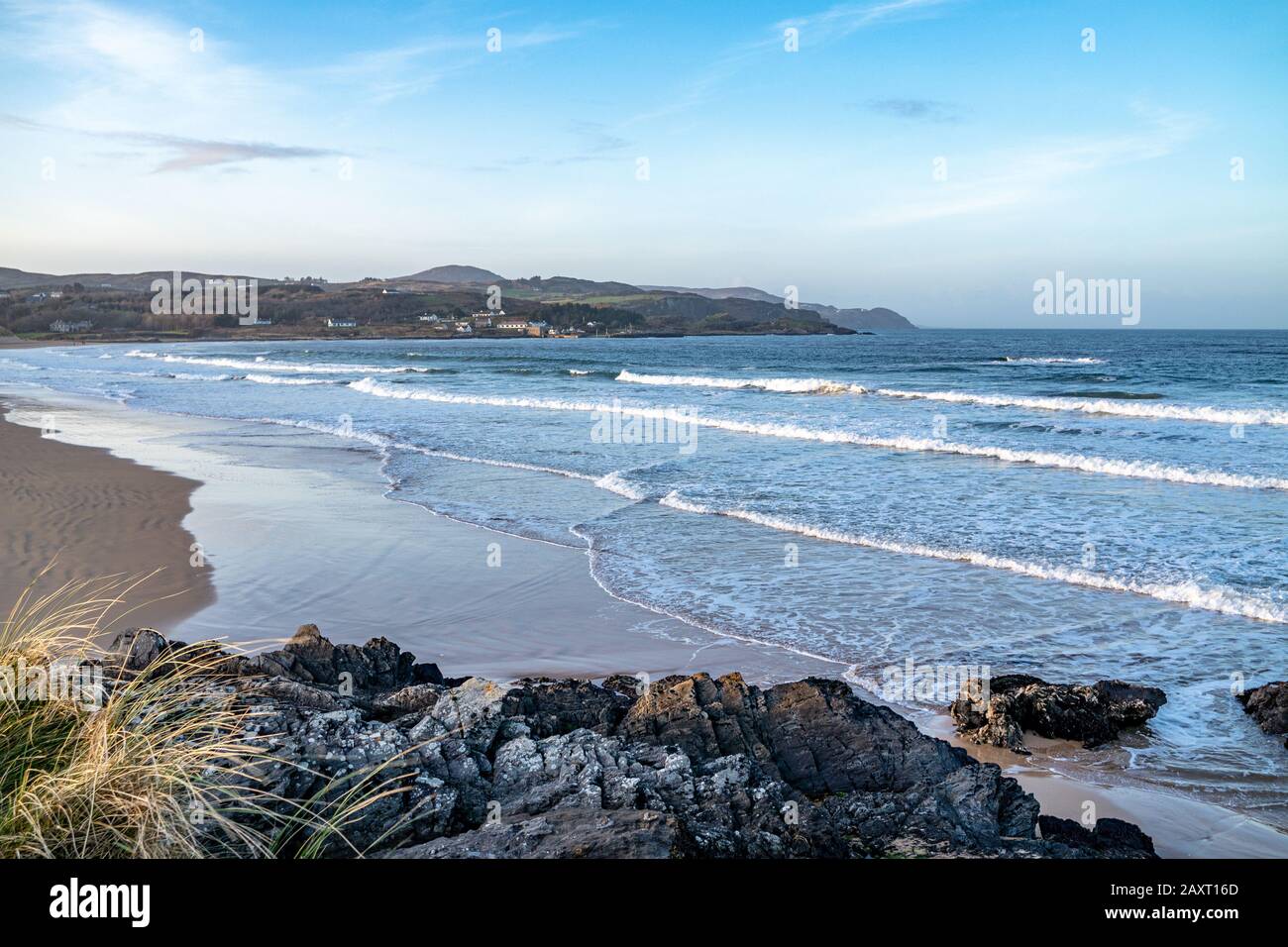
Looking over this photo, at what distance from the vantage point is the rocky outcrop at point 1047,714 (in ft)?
19.1

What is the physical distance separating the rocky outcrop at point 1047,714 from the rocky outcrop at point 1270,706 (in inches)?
24.5

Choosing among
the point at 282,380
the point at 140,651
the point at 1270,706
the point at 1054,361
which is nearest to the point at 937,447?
the point at 1270,706

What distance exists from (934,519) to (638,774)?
31.2 feet

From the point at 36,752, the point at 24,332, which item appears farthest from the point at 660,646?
the point at 24,332

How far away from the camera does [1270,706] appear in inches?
240

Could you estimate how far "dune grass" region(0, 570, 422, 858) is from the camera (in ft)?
10.4

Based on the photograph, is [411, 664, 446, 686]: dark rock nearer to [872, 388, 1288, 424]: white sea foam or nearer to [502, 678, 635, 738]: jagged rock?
[502, 678, 635, 738]: jagged rock

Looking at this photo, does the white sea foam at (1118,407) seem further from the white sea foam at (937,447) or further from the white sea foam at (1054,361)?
the white sea foam at (1054,361)

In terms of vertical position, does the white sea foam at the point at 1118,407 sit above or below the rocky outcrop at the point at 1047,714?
above

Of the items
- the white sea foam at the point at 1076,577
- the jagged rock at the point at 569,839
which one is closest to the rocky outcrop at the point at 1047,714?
the jagged rock at the point at 569,839

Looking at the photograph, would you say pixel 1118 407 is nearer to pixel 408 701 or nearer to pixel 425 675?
pixel 425 675

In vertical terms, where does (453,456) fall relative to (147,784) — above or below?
above

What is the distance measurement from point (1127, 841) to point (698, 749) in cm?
198
